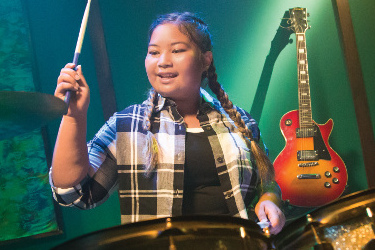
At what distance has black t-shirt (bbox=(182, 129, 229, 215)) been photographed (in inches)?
48.6

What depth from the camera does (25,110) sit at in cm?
65

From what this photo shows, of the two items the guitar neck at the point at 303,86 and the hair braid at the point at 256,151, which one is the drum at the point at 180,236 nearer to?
the hair braid at the point at 256,151

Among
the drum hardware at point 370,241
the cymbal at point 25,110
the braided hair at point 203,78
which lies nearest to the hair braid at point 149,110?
the braided hair at point 203,78

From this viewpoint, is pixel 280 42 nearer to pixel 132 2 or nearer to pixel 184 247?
pixel 132 2

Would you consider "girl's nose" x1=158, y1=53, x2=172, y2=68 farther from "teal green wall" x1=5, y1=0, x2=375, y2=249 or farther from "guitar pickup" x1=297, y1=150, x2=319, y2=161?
"guitar pickup" x1=297, y1=150, x2=319, y2=161

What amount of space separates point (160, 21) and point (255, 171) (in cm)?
59

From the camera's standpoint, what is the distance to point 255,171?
4.48 ft

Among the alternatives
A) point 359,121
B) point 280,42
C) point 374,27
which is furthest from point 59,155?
point 374,27

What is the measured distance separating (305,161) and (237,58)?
52 centimetres

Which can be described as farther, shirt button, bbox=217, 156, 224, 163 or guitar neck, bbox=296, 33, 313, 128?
guitar neck, bbox=296, 33, 313, 128

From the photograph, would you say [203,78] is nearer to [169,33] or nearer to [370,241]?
[169,33]

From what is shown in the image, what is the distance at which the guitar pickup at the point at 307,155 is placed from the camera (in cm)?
180

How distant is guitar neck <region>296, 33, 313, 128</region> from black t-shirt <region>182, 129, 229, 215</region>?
719 mm

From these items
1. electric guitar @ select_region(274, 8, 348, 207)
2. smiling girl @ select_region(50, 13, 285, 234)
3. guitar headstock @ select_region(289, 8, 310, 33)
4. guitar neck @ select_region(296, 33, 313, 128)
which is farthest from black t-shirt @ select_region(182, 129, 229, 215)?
guitar headstock @ select_region(289, 8, 310, 33)
